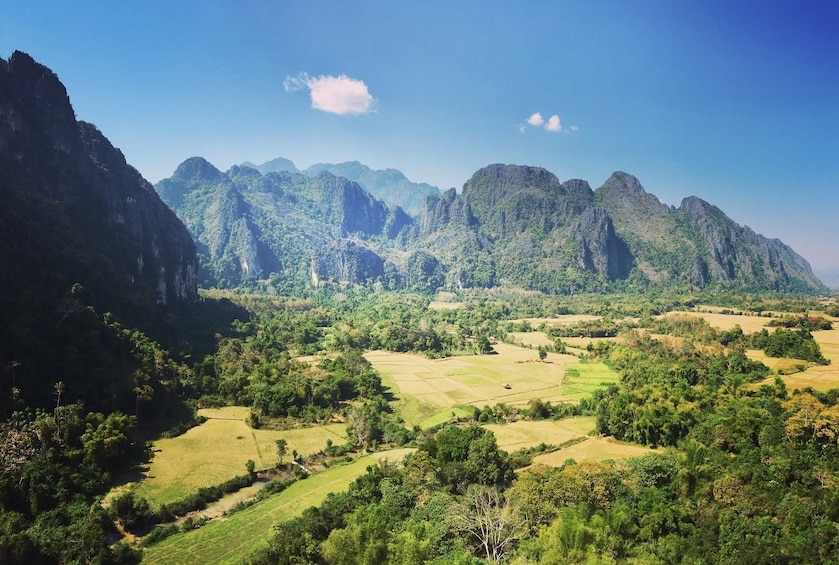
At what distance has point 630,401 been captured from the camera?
5081 cm

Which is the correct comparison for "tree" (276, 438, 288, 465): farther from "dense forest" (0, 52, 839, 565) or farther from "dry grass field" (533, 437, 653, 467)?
"dry grass field" (533, 437, 653, 467)

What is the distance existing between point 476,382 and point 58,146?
284 ft

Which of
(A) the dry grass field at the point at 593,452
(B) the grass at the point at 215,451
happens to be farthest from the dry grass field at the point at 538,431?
(B) the grass at the point at 215,451

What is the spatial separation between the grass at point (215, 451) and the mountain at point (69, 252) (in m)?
8.83

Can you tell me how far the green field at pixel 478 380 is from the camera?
62594mm

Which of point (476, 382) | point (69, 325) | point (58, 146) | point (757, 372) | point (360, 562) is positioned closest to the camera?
point (360, 562)

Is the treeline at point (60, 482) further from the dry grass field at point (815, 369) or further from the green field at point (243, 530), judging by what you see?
the dry grass field at point (815, 369)

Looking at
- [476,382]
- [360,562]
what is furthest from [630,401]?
[360,562]

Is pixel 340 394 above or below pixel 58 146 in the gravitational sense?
below

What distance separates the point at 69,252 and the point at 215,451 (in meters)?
38.5

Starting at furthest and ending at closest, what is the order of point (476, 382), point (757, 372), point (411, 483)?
point (476, 382), point (757, 372), point (411, 483)

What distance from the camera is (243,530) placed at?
105ft

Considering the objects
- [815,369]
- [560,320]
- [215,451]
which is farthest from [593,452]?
[560,320]

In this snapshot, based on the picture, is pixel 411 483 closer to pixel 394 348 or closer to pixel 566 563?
pixel 566 563
